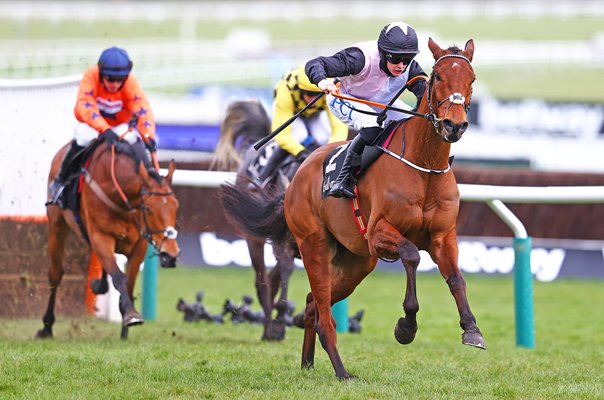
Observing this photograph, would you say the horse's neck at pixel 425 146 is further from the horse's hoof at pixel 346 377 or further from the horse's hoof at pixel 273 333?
the horse's hoof at pixel 273 333

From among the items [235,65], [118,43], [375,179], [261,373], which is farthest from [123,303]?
[118,43]

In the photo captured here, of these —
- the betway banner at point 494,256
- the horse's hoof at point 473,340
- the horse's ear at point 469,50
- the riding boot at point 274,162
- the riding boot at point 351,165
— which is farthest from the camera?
the betway banner at point 494,256

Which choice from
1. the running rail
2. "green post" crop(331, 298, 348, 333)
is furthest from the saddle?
"green post" crop(331, 298, 348, 333)

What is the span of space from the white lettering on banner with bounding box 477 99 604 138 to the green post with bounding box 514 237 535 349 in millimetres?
14639

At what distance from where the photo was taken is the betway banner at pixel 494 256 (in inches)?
564

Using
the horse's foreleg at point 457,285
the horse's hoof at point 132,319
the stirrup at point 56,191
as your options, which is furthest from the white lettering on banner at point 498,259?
the horse's foreleg at point 457,285

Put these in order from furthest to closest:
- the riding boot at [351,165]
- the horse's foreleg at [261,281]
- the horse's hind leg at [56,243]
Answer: the horse's hind leg at [56,243]
the horse's foreleg at [261,281]
the riding boot at [351,165]

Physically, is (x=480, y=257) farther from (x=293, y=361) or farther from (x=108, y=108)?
(x=293, y=361)

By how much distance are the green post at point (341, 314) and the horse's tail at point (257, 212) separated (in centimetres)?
216

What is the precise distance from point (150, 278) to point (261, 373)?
12.5ft

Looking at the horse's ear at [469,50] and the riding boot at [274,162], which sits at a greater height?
the horse's ear at [469,50]

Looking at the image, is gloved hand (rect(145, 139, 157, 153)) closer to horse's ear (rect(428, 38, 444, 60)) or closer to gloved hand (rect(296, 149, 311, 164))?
gloved hand (rect(296, 149, 311, 164))

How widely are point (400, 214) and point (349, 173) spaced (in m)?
0.52

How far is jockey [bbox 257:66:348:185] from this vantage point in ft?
29.2
